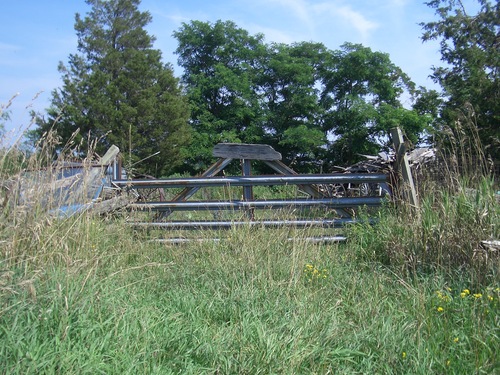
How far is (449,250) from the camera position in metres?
5.27

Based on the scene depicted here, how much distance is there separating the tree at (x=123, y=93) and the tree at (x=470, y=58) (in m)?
17.7

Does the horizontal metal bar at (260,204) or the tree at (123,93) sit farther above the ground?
the tree at (123,93)

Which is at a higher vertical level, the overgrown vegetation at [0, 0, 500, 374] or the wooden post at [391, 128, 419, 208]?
the wooden post at [391, 128, 419, 208]

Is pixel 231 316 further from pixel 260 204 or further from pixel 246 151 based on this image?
pixel 246 151

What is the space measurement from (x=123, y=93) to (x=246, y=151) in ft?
103

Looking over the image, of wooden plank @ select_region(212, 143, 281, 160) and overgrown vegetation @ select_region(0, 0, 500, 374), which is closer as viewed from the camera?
overgrown vegetation @ select_region(0, 0, 500, 374)

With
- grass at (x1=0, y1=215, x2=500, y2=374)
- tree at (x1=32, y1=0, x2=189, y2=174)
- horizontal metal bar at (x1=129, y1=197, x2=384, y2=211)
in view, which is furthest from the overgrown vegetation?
tree at (x1=32, y1=0, x2=189, y2=174)

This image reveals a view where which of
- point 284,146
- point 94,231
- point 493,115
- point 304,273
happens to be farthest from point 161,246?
point 284,146

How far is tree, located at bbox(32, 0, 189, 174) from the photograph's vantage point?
35.3 metres

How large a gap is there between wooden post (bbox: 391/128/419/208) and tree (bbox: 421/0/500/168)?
1625 cm

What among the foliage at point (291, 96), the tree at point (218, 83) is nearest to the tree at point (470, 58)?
the foliage at point (291, 96)

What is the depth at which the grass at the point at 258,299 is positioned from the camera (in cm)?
327

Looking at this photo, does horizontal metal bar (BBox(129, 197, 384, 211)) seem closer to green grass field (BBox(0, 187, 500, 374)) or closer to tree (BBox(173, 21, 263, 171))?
green grass field (BBox(0, 187, 500, 374))

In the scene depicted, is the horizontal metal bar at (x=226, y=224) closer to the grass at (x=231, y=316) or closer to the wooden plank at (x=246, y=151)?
the wooden plank at (x=246, y=151)
